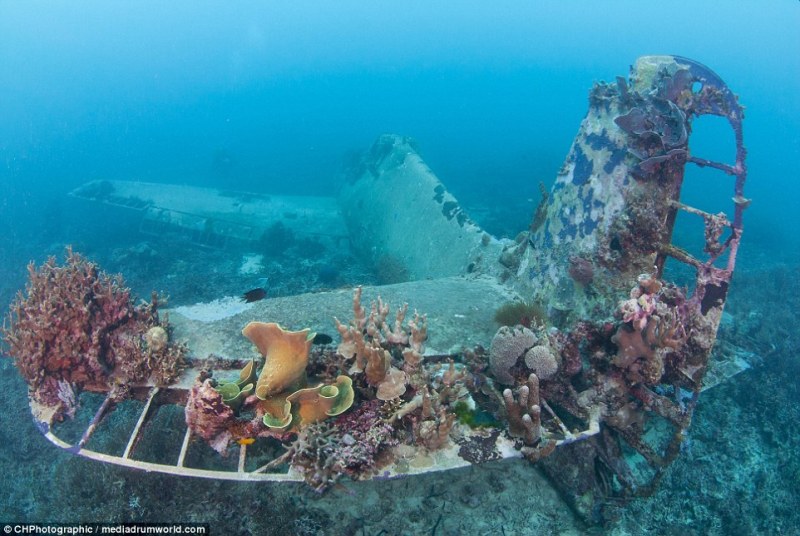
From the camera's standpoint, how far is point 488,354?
480cm

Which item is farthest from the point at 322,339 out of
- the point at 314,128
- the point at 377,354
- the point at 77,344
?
the point at 314,128

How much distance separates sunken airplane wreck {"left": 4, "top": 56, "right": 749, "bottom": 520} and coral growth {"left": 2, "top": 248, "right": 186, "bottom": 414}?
0.02 metres

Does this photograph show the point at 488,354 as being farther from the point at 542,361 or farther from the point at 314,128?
the point at 314,128

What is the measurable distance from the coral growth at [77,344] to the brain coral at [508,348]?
3491 mm

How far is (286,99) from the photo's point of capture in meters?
96.8

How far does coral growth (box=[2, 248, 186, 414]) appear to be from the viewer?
4477mm

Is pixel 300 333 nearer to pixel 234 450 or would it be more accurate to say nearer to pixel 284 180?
pixel 234 450

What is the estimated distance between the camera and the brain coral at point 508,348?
4258 millimetres

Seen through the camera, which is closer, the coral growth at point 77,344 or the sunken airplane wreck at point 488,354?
the sunken airplane wreck at point 488,354

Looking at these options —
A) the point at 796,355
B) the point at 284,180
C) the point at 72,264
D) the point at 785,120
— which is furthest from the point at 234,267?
the point at 785,120

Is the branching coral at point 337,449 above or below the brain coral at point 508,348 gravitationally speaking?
below

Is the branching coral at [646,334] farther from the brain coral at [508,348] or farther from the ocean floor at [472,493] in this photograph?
the ocean floor at [472,493]

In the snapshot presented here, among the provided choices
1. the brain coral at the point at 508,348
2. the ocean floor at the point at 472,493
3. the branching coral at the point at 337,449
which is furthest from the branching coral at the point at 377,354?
the ocean floor at the point at 472,493

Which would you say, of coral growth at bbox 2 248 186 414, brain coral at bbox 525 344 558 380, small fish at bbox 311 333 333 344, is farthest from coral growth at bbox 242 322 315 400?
brain coral at bbox 525 344 558 380
